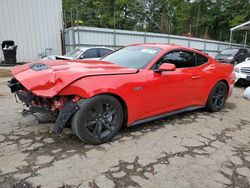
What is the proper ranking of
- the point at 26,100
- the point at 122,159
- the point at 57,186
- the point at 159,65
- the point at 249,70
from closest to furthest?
the point at 57,186, the point at 122,159, the point at 26,100, the point at 159,65, the point at 249,70

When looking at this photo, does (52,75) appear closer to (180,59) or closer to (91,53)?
(180,59)

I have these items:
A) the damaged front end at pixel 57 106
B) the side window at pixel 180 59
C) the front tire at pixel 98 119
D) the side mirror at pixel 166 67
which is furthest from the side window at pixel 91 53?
the front tire at pixel 98 119

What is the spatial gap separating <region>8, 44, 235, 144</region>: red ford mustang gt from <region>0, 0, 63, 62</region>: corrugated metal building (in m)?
12.5

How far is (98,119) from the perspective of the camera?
331 cm

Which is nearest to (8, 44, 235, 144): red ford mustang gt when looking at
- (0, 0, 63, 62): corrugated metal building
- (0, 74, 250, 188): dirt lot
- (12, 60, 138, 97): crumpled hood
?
(12, 60, 138, 97): crumpled hood

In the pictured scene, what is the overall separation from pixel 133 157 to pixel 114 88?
95 centimetres

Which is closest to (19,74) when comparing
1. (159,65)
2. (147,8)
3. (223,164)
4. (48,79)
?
(48,79)

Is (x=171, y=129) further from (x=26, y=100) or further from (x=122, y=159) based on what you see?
(x=26, y=100)

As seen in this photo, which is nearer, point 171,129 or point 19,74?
A: point 19,74

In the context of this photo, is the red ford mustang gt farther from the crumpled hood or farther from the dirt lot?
the dirt lot

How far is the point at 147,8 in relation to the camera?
3603cm

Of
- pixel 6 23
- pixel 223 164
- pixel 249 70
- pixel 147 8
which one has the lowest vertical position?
pixel 223 164

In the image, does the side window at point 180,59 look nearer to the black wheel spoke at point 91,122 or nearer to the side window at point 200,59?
the side window at point 200,59

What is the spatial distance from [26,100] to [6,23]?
1324 cm
